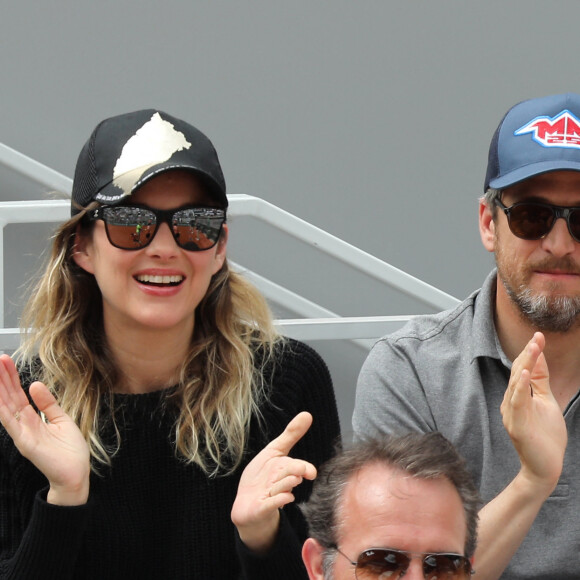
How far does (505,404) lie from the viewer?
211cm

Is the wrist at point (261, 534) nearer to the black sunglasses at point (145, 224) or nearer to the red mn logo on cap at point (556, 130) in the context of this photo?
the black sunglasses at point (145, 224)

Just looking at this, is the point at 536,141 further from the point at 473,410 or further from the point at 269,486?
the point at 269,486

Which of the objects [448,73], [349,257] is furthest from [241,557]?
[448,73]

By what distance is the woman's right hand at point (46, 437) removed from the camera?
7.04 feet

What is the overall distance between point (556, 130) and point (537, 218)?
235 mm

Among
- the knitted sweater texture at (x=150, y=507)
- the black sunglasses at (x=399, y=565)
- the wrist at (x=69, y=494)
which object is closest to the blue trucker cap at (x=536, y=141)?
the knitted sweater texture at (x=150, y=507)

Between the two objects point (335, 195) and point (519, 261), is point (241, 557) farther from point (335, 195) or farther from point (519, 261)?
point (335, 195)

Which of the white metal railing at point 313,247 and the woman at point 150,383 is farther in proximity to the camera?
the white metal railing at point 313,247

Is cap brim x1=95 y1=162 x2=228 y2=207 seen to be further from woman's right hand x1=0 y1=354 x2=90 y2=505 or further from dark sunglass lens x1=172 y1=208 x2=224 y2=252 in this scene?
woman's right hand x1=0 y1=354 x2=90 y2=505

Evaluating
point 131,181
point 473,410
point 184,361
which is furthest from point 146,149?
point 473,410

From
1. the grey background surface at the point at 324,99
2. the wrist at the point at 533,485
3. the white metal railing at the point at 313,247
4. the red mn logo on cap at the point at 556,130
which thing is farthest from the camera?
the grey background surface at the point at 324,99

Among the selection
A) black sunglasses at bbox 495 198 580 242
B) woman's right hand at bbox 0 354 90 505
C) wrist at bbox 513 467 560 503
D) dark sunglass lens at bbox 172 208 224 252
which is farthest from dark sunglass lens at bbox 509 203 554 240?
woman's right hand at bbox 0 354 90 505

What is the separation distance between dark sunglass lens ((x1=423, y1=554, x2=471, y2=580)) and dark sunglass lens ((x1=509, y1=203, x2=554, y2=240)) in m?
0.87

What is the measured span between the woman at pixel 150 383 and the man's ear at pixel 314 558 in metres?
0.37
